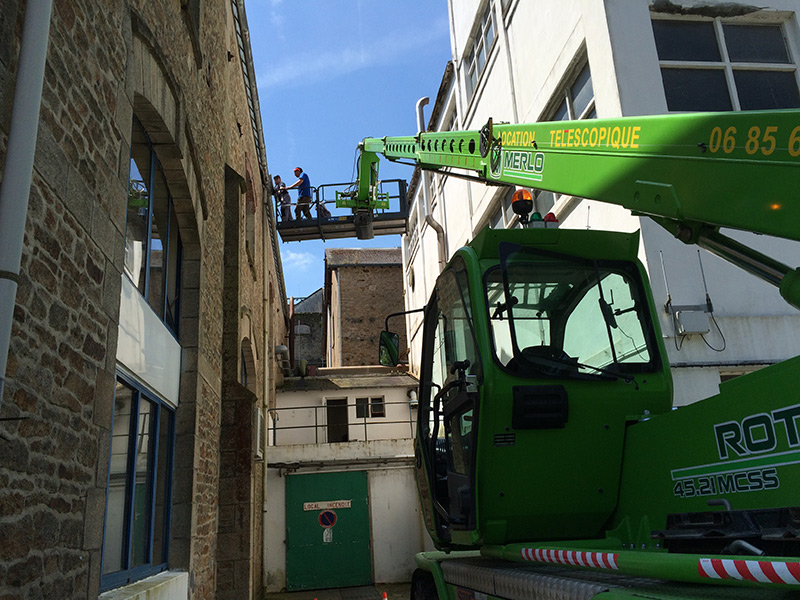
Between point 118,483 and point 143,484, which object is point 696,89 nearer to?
point 143,484

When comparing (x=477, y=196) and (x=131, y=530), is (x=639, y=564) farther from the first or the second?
(x=477, y=196)

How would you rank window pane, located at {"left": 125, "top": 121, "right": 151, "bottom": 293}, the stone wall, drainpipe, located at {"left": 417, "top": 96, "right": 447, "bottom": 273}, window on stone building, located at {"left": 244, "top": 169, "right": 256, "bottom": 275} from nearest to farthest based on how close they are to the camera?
window pane, located at {"left": 125, "top": 121, "right": 151, "bottom": 293}
window on stone building, located at {"left": 244, "top": 169, "right": 256, "bottom": 275}
drainpipe, located at {"left": 417, "top": 96, "right": 447, "bottom": 273}
the stone wall

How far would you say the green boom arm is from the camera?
2.95m

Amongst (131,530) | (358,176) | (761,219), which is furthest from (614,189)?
(358,176)

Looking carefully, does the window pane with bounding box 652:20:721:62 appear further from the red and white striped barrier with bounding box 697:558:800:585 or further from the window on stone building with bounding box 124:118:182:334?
the red and white striped barrier with bounding box 697:558:800:585

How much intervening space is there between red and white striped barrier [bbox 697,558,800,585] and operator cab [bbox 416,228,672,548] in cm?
179

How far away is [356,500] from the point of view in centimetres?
1645

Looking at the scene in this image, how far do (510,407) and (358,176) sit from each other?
27.4ft

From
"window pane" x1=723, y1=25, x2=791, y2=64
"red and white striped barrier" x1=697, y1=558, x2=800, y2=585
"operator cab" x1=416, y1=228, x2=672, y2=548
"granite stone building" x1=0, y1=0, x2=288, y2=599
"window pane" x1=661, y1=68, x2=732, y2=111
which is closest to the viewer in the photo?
"red and white striped barrier" x1=697, y1=558, x2=800, y2=585

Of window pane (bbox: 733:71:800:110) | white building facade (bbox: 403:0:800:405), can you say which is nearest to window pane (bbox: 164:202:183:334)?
white building facade (bbox: 403:0:800:405)

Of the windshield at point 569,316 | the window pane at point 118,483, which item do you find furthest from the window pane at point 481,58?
the window pane at point 118,483

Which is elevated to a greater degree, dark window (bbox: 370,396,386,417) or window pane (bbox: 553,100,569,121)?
window pane (bbox: 553,100,569,121)

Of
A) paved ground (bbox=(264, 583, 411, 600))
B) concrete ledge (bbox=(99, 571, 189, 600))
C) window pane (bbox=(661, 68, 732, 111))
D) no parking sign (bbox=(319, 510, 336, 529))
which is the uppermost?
window pane (bbox=(661, 68, 732, 111))

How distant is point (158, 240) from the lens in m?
6.71
